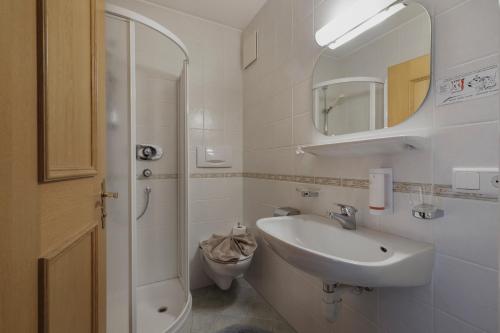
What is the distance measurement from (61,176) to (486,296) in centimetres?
124

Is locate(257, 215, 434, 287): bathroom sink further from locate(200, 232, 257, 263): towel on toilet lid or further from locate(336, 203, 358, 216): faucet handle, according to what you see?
locate(200, 232, 257, 263): towel on toilet lid

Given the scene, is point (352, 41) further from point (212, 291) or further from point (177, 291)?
point (212, 291)

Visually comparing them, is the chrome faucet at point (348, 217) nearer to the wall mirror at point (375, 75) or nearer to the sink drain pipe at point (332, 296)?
the sink drain pipe at point (332, 296)

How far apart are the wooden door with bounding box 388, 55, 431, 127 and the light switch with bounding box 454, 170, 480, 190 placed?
0.28m

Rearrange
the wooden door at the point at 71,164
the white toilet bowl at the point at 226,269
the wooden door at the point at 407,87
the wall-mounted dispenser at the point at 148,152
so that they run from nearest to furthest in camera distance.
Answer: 1. the wooden door at the point at 71,164
2. the wooden door at the point at 407,87
3. the wall-mounted dispenser at the point at 148,152
4. the white toilet bowl at the point at 226,269

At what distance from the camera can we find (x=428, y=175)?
80cm

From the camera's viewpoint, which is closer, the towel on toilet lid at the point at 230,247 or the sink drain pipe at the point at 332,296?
the sink drain pipe at the point at 332,296

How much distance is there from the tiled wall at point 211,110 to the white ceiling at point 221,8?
59 mm

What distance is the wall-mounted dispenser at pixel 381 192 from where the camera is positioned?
0.89 meters

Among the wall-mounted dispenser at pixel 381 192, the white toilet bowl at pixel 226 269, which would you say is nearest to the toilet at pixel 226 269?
the white toilet bowl at pixel 226 269

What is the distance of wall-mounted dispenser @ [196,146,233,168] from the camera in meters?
1.96

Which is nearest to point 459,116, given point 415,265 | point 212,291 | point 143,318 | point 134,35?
point 415,265

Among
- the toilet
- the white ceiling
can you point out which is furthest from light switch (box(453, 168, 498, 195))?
the white ceiling

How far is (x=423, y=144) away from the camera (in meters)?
0.80
